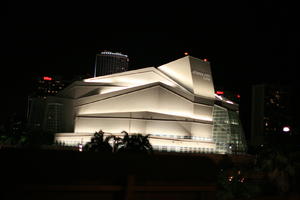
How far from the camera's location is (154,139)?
4916cm

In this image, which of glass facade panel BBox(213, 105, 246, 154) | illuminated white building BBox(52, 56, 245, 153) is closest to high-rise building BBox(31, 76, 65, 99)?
illuminated white building BBox(52, 56, 245, 153)

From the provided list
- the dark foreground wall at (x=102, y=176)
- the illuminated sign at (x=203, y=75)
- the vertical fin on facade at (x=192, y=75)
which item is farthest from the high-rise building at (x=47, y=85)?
the dark foreground wall at (x=102, y=176)

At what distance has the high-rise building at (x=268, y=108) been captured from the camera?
371 ft

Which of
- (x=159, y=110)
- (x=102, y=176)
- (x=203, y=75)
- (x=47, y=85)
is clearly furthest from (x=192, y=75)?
(x=47, y=85)

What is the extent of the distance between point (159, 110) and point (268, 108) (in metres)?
81.3

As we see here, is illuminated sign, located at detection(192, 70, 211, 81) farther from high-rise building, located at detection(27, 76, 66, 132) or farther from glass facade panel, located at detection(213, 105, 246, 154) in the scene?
high-rise building, located at detection(27, 76, 66, 132)

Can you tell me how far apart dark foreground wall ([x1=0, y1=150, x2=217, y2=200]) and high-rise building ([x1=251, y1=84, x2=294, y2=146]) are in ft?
333

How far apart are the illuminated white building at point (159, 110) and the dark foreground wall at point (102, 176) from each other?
40.2m

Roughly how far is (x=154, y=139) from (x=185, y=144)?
472 cm

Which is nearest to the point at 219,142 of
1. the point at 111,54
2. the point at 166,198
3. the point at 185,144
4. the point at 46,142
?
the point at 185,144

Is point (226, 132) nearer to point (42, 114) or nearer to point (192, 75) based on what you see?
point (192, 75)

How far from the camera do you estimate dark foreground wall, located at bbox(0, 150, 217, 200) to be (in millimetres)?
7238

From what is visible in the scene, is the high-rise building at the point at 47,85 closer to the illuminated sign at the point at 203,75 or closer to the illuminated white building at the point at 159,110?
the illuminated white building at the point at 159,110

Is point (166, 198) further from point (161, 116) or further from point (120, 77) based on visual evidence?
point (120, 77)
